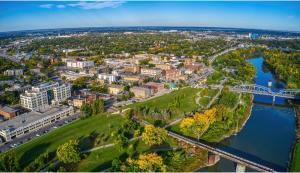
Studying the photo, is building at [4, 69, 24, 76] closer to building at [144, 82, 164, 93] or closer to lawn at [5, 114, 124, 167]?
building at [144, 82, 164, 93]

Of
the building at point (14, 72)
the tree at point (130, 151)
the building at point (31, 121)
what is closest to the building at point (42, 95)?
the building at point (31, 121)

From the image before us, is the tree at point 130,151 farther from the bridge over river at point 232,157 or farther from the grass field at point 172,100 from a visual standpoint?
the grass field at point 172,100

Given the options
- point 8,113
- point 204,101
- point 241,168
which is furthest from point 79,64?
point 241,168

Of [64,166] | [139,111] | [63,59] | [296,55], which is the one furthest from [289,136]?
[63,59]

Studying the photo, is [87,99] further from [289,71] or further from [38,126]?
[289,71]

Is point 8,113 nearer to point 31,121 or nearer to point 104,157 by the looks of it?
point 31,121
